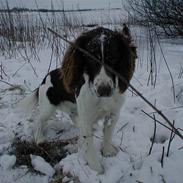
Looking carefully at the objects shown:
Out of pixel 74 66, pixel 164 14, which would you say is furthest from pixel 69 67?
pixel 164 14

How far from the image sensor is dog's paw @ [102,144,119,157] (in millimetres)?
2625

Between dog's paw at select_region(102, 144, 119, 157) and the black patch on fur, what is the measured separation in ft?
1.75

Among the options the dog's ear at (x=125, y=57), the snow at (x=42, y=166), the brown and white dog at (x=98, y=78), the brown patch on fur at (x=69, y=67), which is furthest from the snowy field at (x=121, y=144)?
the dog's ear at (x=125, y=57)

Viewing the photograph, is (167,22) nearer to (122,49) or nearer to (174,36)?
(174,36)

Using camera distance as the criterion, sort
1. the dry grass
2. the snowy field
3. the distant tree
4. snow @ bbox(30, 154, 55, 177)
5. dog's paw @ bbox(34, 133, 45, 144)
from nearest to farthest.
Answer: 1. the snowy field
2. snow @ bbox(30, 154, 55, 177)
3. the dry grass
4. dog's paw @ bbox(34, 133, 45, 144)
5. the distant tree

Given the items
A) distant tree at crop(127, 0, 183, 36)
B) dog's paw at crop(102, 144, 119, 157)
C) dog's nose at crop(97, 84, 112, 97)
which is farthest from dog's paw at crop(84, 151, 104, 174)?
distant tree at crop(127, 0, 183, 36)

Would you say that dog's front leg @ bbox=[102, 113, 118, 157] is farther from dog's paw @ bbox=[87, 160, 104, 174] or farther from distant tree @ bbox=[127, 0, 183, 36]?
distant tree @ bbox=[127, 0, 183, 36]

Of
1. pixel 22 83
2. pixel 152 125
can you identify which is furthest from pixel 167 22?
pixel 152 125

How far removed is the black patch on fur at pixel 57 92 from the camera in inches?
117

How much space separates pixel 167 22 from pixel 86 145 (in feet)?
21.8

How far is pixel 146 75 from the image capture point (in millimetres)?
4941

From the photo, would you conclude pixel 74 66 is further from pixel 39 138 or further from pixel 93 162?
pixel 39 138

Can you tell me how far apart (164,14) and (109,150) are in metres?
6.51

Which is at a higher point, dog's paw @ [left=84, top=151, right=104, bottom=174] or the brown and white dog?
the brown and white dog
